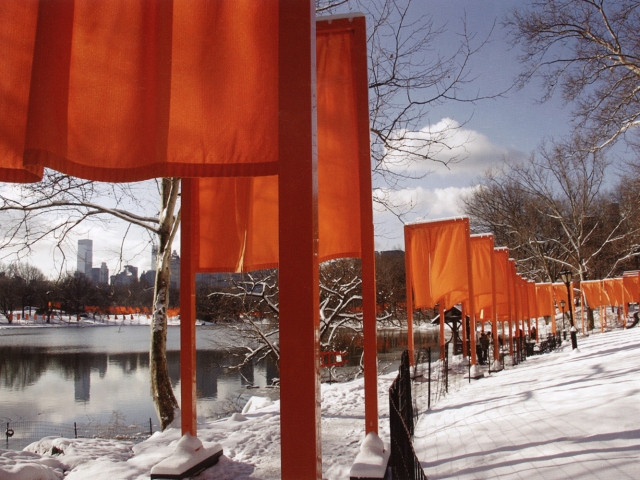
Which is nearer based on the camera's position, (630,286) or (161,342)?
(161,342)

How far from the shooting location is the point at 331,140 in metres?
4.64

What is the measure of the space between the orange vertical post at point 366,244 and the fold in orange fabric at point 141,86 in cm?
177

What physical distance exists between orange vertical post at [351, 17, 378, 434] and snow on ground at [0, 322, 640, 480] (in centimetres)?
134

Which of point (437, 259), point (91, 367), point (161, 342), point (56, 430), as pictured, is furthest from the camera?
point (91, 367)

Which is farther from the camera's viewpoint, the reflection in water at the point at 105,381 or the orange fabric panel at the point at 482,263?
the reflection in water at the point at 105,381

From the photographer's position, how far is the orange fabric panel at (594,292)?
115 feet

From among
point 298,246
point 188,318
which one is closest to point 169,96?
point 298,246

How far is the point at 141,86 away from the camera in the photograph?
289 centimetres

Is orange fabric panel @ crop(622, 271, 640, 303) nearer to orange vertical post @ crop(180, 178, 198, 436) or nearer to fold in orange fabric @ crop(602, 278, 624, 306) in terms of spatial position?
fold in orange fabric @ crop(602, 278, 624, 306)

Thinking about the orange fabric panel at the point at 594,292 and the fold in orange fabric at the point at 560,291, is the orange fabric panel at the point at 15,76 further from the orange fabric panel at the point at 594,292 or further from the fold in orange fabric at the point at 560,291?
the fold in orange fabric at the point at 560,291

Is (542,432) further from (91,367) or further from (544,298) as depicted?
(91,367)

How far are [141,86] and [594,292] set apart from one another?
128 feet

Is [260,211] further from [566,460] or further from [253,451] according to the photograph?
[566,460]

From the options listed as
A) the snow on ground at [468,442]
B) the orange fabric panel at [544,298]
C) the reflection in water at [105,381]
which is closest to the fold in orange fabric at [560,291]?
the orange fabric panel at [544,298]
